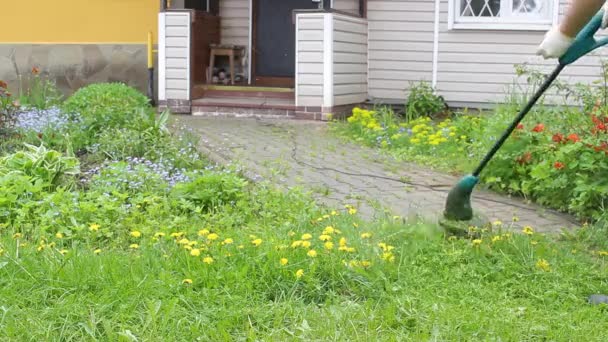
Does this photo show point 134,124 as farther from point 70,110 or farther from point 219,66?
point 219,66

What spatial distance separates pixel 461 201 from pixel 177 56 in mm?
7154

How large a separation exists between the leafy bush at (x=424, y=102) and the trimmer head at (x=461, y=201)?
618cm

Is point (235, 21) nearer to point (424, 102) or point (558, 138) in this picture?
point (424, 102)

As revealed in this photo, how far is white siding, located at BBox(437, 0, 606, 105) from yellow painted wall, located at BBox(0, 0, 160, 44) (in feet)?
13.7

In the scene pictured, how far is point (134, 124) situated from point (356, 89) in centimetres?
449

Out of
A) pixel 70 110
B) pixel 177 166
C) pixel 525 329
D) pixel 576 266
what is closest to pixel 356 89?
pixel 70 110

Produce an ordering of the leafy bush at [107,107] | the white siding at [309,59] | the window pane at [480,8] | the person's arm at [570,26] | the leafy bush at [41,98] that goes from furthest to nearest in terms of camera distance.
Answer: the window pane at [480,8] → the white siding at [309,59] → the leafy bush at [41,98] → the leafy bush at [107,107] → the person's arm at [570,26]

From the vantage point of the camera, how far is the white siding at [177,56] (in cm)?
1153

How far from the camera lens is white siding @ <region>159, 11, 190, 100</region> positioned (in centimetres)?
1153

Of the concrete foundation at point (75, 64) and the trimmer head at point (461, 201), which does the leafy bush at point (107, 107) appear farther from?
the trimmer head at point (461, 201)

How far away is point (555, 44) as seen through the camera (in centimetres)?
416

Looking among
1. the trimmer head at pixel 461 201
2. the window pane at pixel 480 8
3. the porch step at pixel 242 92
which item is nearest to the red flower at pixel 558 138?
the trimmer head at pixel 461 201

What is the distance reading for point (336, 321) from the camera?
12.7 ft

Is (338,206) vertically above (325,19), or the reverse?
(325,19)
